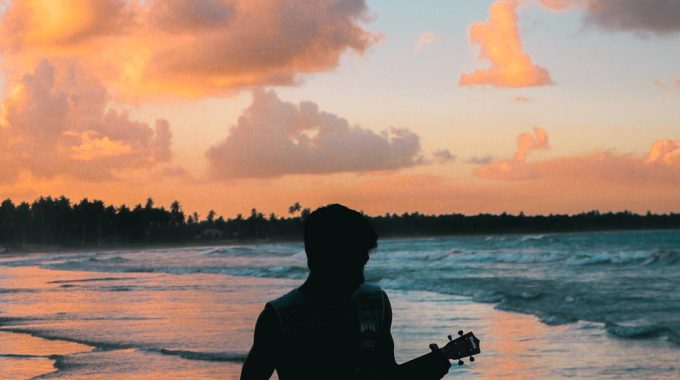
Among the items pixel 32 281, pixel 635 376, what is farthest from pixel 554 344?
pixel 32 281

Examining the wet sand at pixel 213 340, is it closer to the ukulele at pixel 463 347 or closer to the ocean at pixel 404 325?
the ocean at pixel 404 325

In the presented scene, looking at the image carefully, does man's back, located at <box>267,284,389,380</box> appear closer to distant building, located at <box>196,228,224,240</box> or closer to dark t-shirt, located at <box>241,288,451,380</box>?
dark t-shirt, located at <box>241,288,451,380</box>

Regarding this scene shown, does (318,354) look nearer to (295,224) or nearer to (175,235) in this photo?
(175,235)

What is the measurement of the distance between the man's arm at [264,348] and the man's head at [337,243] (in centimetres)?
19

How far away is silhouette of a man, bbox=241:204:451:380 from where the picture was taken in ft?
9.81

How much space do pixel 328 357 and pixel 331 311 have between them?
0.45 ft

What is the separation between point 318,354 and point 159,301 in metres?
19.1

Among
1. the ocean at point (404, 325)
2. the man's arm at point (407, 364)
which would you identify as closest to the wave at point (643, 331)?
the ocean at point (404, 325)

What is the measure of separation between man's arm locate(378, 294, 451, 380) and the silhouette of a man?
0.12 ft

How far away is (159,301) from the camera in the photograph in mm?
21625

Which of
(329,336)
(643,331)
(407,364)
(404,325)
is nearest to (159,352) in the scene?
(404,325)

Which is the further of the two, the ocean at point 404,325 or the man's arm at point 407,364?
the ocean at point 404,325

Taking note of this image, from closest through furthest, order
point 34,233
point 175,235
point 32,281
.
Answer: point 32,281, point 34,233, point 175,235

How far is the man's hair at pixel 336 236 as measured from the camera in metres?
3.01
